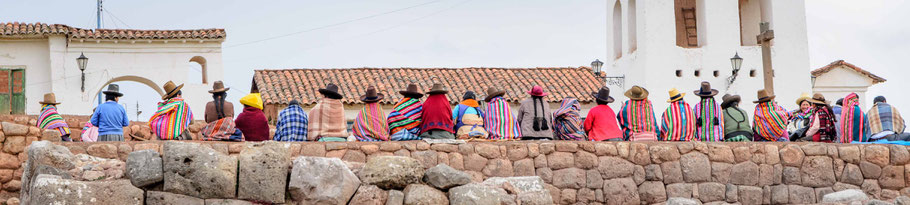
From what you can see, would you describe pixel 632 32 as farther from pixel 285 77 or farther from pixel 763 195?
pixel 763 195

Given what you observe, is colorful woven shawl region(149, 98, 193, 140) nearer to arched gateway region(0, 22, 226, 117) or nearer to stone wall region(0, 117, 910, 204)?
stone wall region(0, 117, 910, 204)

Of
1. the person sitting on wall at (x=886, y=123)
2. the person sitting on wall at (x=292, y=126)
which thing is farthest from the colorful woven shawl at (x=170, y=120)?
the person sitting on wall at (x=886, y=123)

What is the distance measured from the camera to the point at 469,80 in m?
24.6

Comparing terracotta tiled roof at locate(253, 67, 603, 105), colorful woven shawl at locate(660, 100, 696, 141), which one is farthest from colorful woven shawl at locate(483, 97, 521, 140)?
terracotta tiled roof at locate(253, 67, 603, 105)

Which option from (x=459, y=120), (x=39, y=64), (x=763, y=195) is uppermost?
(x=39, y=64)

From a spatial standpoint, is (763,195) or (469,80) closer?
(763,195)

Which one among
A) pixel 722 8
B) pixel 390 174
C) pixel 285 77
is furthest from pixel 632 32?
pixel 390 174

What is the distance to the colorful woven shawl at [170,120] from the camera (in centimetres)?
1263

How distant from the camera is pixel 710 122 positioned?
13.3m

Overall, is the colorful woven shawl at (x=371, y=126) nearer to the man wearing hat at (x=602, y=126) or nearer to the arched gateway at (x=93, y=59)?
the man wearing hat at (x=602, y=126)

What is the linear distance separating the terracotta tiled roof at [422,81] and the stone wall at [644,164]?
430 inches

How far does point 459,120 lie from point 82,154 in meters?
4.41

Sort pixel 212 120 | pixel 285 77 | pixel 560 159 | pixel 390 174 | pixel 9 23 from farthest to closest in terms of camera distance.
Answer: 1. pixel 285 77
2. pixel 9 23
3. pixel 212 120
4. pixel 560 159
5. pixel 390 174

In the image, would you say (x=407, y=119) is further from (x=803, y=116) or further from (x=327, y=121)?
(x=803, y=116)
